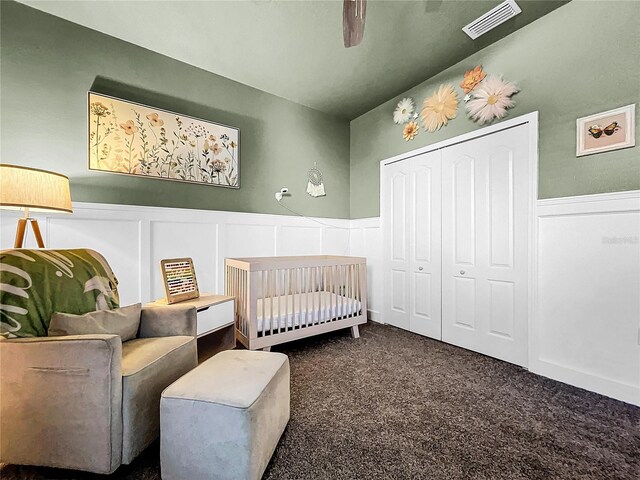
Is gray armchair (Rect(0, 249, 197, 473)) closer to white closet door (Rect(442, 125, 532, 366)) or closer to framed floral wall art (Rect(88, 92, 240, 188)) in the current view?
framed floral wall art (Rect(88, 92, 240, 188))

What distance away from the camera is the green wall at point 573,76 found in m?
1.71

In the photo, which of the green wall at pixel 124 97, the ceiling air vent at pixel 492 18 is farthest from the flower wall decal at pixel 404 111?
→ the green wall at pixel 124 97

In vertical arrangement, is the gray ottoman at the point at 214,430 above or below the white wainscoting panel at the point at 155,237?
below

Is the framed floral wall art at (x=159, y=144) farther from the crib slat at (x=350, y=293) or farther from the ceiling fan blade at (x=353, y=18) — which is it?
Answer: the ceiling fan blade at (x=353, y=18)

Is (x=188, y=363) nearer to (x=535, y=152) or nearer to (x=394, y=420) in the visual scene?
(x=394, y=420)

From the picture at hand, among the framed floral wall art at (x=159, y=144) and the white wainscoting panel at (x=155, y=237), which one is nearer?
the white wainscoting panel at (x=155, y=237)

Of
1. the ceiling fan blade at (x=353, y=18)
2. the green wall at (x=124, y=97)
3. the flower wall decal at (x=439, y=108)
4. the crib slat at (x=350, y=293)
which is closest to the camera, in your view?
the ceiling fan blade at (x=353, y=18)

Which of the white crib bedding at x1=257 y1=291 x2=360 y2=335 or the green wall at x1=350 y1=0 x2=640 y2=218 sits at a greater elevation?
the green wall at x1=350 y1=0 x2=640 y2=218

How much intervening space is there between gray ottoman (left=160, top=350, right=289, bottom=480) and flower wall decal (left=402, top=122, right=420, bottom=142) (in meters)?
2.76

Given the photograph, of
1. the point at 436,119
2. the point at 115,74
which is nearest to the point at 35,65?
the point at 115,74

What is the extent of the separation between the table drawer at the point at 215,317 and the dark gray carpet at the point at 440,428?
65 cm

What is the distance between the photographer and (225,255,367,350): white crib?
2.21m

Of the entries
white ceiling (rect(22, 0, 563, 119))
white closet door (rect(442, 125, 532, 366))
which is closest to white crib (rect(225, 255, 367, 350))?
white closet door (rect(442, 125, 532, 366))

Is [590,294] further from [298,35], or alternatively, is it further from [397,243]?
[298,35]
